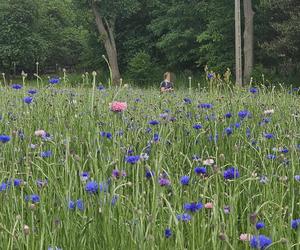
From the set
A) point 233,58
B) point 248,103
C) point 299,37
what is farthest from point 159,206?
point 233,58

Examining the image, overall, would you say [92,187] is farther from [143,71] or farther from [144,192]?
[143,71]

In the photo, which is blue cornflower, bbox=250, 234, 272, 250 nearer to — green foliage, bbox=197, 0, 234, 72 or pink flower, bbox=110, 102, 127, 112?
pink flower, bbox=110, 102, 127, 112

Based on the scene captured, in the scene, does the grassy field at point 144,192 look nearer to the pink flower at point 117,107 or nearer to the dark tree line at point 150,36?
the pink flower at point 117,107

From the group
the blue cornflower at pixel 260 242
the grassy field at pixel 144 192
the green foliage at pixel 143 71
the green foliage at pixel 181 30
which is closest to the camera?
the blue cornflower at pixel 260 242

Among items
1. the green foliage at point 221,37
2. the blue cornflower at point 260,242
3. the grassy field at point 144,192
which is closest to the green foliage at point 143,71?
the green foliage at point 221,37

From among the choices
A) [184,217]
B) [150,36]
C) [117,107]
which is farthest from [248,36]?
[184,217]

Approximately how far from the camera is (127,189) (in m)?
2.13

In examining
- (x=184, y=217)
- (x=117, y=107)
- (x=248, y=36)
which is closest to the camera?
(x=184, y=217)

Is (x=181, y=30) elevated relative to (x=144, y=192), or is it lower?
elevated

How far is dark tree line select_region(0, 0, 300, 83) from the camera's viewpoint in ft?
57.6

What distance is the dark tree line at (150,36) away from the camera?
1756 centimetres

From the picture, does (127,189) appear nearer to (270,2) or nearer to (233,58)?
A: (270,2)

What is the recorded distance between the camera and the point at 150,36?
84.8 ft

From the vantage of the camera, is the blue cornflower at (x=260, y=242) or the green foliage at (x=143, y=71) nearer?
the blue cornflower at (x=260, y=242)
